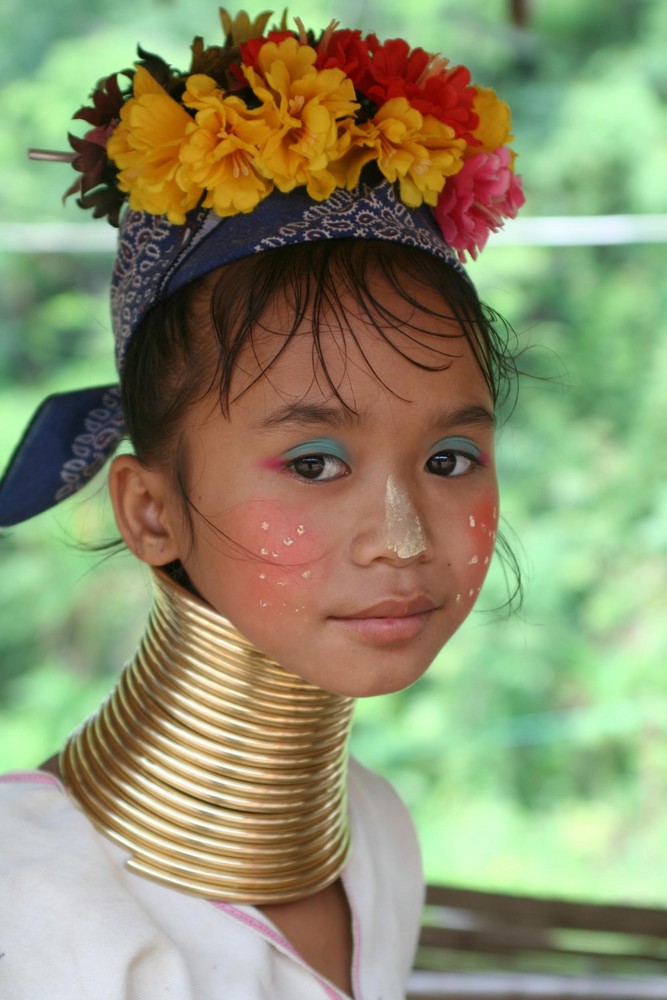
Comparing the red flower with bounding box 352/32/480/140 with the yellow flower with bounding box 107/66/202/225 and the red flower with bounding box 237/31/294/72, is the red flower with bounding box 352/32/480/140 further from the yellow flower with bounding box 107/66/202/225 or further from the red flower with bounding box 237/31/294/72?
the yellow flower with bounding box 107/66/202/225

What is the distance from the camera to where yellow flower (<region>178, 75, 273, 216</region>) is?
1.47 metres

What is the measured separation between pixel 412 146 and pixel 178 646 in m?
0.70

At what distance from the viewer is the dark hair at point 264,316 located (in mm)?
1529

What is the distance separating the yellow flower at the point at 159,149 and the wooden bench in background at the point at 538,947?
1.64m

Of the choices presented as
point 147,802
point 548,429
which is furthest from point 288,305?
point 548,429

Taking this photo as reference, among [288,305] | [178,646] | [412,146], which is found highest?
[412,146]

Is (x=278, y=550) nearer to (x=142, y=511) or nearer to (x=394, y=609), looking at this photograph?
(x=394, y=609)

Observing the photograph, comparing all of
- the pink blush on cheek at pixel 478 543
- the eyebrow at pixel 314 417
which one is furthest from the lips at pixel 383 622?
the eyebrow at pixel 314 417

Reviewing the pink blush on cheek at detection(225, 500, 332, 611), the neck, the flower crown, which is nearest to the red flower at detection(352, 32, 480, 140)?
the flower crown

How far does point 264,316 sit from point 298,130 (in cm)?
22

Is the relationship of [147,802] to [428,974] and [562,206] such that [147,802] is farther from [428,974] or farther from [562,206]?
[562,206]

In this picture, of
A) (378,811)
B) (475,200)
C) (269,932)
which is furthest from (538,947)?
(475,200)

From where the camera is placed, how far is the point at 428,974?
2.50 metres

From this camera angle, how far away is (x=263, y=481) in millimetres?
1500
